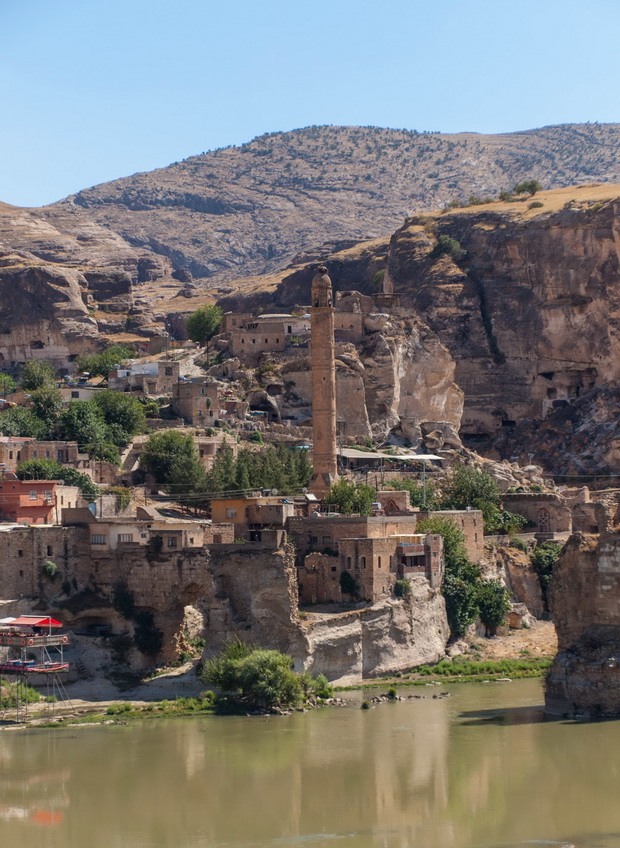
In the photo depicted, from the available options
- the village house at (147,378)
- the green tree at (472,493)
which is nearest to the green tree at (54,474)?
the green tree at (472,493)

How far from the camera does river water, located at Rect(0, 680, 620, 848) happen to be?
3453 cm

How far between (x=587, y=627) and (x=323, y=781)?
7369 millimetres

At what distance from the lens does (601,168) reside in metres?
193

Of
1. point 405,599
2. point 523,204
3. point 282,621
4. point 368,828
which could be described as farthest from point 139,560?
point 523,204

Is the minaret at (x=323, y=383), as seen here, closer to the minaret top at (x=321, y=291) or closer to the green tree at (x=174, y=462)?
the minaret top at (x=321, y=291)

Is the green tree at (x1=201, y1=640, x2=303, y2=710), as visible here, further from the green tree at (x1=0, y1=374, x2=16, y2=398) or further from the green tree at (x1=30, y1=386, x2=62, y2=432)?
the green tree at (x1=0, y1=374, x2=16, y2=398)

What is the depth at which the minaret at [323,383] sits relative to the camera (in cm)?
6688

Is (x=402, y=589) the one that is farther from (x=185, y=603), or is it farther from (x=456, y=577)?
(x=185, y=603)

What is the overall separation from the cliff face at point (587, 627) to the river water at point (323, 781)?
70cm

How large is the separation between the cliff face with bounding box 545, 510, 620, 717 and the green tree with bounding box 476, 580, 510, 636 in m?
15.2

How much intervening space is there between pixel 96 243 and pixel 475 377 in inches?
1301

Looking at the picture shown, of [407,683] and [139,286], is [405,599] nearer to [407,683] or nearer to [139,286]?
[407,683]

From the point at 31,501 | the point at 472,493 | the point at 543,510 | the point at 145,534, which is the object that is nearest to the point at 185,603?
the point at 145,534

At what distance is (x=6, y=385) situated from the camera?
81.4m
